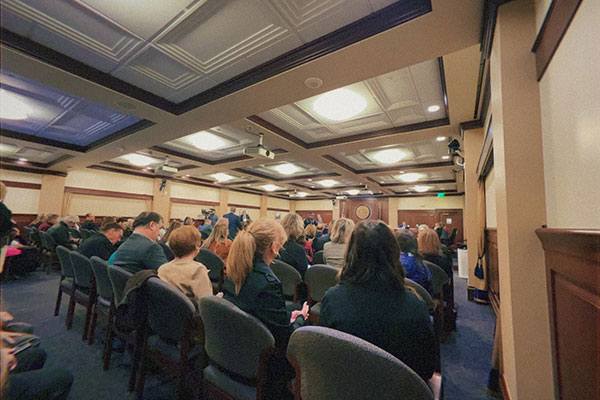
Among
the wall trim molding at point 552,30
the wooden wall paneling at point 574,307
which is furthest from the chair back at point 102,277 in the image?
the wall trim molding at point 552,30

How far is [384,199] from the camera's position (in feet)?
44.3

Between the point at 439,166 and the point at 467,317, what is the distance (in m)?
4.59

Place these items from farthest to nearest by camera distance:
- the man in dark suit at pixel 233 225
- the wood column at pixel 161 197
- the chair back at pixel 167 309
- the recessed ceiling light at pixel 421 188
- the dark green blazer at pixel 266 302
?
1. the recessed ceiling light at pixel 421 188
2. the wood column at pixel 161 197
3. the man in dark suit at pixel 233 225
4. the chair back at pixel 167 309
5. the dark green blazer at pixel 266 302

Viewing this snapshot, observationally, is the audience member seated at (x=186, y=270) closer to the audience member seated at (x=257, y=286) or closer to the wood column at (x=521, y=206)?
the audience member seated at (x=257, y=286)

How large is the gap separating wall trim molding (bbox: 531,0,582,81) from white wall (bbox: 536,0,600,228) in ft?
0.09

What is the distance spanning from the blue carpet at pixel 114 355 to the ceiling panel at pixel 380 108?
293 cm

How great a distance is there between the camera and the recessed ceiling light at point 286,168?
787 centimetres

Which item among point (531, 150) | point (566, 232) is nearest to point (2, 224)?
point (566, 232)

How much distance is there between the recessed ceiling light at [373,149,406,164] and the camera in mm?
6164

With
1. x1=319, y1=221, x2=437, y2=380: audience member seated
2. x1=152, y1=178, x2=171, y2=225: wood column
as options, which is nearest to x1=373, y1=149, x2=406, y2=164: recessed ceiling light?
x1=319, y1=221, x2=437, y2=380: audience member seated

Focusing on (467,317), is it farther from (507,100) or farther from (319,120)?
(319,120)

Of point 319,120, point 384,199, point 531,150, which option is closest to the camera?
point 531,150

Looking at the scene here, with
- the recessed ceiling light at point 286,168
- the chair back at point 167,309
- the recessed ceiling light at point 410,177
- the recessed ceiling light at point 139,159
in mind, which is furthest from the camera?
the recessed ceiling light at point 410,177

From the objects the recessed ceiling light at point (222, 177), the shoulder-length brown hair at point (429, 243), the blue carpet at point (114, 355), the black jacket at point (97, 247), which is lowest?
the blue carpet at point (114, 355)
